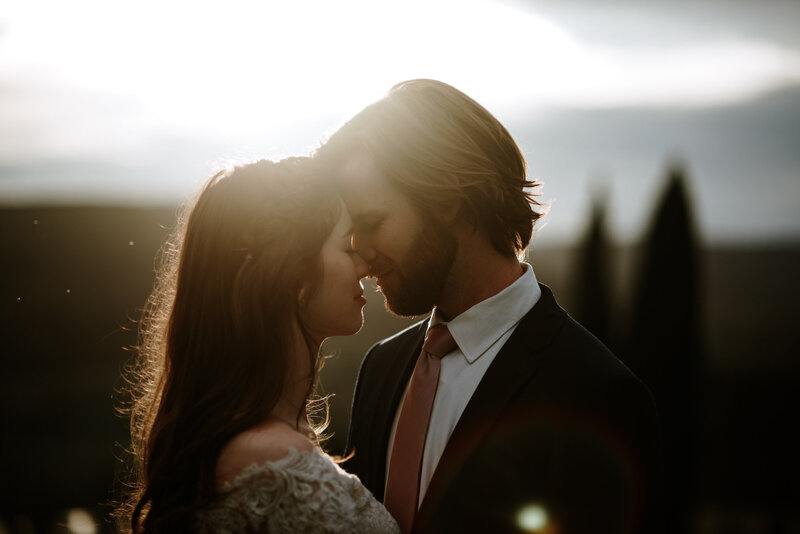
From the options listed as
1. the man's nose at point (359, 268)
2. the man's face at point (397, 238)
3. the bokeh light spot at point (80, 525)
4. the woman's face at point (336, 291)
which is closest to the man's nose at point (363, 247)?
the man's face at point (397, 238)

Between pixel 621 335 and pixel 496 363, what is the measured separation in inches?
827

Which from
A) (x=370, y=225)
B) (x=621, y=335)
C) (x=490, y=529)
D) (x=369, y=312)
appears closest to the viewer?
(x=490, y=529)

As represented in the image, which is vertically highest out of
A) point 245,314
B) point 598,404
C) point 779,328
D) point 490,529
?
point 245,314

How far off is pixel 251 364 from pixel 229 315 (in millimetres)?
203

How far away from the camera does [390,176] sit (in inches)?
135

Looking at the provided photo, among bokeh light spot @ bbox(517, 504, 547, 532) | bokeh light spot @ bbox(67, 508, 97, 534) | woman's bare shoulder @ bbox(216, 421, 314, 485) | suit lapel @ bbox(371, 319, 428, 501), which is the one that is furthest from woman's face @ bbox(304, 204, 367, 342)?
bokeh light spot @ bbox(67, 508, 97, 534)

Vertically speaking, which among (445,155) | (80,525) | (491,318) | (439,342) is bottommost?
(80,525)

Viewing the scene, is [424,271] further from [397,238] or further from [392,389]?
[392,389]

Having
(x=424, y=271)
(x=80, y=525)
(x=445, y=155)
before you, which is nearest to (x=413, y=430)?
(x=424, y=271)

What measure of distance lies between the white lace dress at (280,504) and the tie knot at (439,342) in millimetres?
1063

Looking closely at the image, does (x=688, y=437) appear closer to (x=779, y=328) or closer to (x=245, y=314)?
(x=245, y=314)

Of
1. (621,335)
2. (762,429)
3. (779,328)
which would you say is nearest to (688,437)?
(621,335)

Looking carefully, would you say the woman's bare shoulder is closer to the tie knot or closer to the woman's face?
the woman's face

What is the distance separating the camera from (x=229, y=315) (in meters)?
2.58
